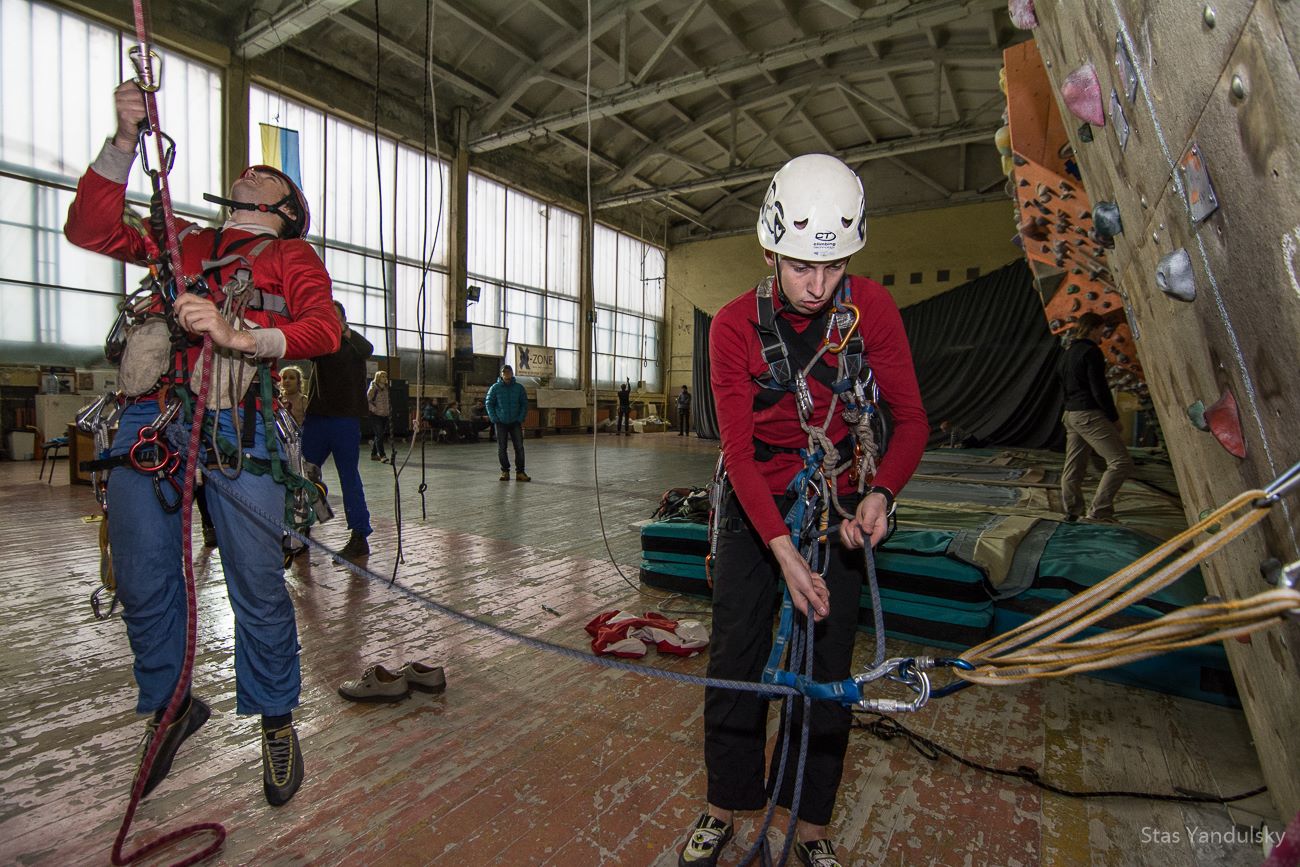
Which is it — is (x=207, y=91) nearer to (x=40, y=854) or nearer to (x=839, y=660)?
(x=40, y=854)

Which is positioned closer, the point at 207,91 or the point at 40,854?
the point at 40,854

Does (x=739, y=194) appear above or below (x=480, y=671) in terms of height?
above

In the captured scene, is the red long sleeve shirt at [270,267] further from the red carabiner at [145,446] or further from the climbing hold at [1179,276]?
the climbing hold at [1179,276]

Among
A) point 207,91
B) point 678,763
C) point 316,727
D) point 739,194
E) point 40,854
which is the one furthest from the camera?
point 739,194

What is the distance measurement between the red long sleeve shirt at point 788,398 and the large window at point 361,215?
1033 centimetres

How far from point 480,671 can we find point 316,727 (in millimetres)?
551

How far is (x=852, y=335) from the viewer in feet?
4.29

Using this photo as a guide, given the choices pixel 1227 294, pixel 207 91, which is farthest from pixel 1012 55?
pixel 207 91

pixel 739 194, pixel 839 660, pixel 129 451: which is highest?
pixel 739 194

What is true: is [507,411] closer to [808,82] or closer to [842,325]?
[842,325]

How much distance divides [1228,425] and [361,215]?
13.6m

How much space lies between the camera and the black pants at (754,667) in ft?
4.35

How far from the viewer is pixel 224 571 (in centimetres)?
140

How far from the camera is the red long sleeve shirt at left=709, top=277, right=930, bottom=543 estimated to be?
1280mm
